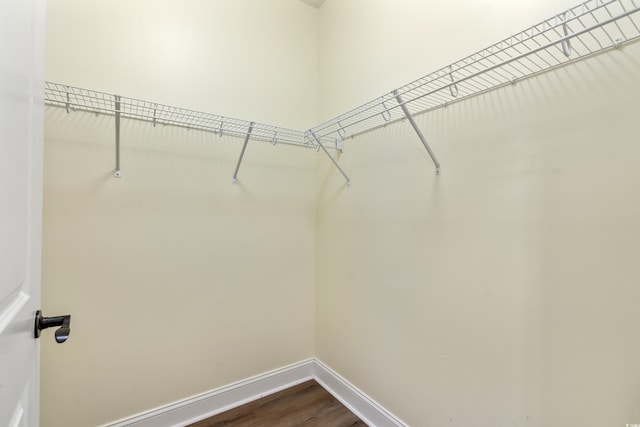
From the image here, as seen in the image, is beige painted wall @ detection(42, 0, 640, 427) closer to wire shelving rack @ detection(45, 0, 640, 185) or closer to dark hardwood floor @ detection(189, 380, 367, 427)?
wire shelving rack @ detection(45, 0, 640, 185)

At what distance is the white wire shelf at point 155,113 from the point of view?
1.32m

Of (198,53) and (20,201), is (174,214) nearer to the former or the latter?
(198,53)

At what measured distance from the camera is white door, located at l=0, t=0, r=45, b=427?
46 cm

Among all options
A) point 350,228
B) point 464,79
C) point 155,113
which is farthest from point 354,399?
point 155,113

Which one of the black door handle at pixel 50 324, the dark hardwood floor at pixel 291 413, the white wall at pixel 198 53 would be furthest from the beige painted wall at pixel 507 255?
the black door handle at pixel 50 324

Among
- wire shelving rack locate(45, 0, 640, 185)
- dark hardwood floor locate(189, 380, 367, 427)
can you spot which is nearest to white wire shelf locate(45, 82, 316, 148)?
wire shelving rack locate(45, 0, 640, 185)

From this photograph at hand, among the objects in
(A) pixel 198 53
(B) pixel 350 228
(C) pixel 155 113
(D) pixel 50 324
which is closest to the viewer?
(D) pixel 50 324

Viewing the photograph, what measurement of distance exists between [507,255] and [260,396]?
1713 mm

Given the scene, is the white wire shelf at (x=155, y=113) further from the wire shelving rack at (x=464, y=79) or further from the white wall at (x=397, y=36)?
the white wall at (x=397, y=36)

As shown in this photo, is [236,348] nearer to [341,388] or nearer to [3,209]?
[341,388]

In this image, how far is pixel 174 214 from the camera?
5.26ft

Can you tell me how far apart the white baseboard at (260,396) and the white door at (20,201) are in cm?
106

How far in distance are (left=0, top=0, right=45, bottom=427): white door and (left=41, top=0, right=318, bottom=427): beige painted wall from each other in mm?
817

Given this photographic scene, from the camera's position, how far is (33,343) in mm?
660
